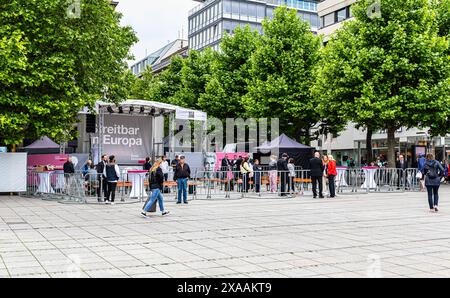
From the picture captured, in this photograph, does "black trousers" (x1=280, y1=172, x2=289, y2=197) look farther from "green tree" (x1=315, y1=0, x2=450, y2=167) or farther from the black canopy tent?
"green tree" (x1=315, y1=0, x2=450, y2=167)

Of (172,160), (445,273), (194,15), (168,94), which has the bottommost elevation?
(445,273)

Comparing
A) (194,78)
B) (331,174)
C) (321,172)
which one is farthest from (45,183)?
(194,78)

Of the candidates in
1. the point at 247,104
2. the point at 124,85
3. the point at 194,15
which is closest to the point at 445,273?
the point at 124,85

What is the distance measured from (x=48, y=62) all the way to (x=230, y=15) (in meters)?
56.1

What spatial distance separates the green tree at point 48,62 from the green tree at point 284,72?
12.8 m

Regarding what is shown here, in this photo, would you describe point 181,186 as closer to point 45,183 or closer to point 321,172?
point 321,172

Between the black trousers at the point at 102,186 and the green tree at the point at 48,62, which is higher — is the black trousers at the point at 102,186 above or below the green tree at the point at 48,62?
below

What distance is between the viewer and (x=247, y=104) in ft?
116

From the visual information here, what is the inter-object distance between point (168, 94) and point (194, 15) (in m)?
37.6

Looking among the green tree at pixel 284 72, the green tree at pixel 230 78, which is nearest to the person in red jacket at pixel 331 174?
the green tree at pixel 284 72

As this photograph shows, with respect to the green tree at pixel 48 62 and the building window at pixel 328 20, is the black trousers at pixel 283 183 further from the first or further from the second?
the building window at pixel 328 20

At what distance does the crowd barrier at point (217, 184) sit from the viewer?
19047mm
